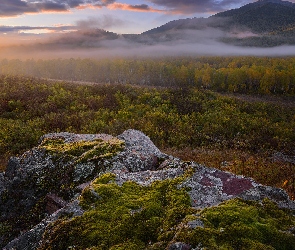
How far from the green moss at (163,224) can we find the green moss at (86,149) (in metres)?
3.25

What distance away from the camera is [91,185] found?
300 inches

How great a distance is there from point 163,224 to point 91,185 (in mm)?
2490

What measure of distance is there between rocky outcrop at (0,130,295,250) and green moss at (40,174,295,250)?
0.05 meters

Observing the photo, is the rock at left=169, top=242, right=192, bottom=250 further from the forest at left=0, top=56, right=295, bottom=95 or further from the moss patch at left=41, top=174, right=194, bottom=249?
the forest at left=0, top=56, right=295, bottom=95

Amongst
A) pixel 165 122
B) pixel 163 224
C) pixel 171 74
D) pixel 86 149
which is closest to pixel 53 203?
pixel 86 149

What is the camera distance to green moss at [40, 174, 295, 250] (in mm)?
5384

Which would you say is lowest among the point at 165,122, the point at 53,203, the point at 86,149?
the point at 165,122

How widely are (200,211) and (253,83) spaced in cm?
11339

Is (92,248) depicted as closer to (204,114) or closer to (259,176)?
(259,176)

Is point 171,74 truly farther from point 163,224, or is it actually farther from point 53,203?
point 163,224

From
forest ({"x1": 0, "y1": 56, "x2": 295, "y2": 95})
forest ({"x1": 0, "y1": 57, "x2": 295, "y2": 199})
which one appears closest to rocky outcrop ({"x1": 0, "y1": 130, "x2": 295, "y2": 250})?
forest ({"x1": 0, "y1": 57, "x2": 295, "y2": 199})

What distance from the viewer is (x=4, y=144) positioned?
2431 centimetres

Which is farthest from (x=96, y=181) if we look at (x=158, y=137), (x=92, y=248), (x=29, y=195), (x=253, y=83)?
(x=253, y=83)

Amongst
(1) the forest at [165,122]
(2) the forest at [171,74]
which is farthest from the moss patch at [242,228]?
(2) the forest at [171,74]
